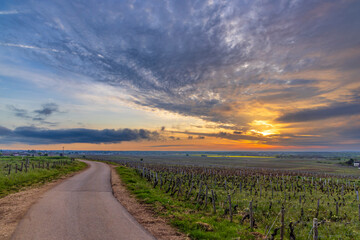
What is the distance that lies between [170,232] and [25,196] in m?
14.3

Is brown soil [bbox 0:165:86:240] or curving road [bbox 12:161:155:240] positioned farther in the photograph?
brown soil [bbox 0:165:86:240]

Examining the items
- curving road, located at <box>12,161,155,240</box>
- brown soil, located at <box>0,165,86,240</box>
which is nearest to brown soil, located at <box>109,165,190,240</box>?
curving road, located at <box>12,161,155,240</box>

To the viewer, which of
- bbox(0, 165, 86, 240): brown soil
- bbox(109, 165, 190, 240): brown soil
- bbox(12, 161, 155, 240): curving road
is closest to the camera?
bbox(12, 161, 155, 240): curving road

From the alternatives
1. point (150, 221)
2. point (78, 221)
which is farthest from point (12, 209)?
point (150, 221)

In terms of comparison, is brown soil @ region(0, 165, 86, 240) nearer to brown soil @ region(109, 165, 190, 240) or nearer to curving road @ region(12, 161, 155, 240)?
curving road @ region(12, 161, 155, 240)

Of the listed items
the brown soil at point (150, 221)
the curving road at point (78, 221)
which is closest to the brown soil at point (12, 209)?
the curving road at point (78, 221)

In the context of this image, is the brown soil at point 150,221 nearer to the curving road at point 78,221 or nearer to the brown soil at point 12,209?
the curving road at point 78,221

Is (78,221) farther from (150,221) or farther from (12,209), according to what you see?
(12,209)

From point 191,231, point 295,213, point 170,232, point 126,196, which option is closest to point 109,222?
point 170,232

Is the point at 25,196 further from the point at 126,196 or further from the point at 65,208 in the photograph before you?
the point at 126,196

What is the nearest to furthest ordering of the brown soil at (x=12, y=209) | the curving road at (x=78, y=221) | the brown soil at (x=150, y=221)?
the curving road at (x=78, y=221) → the brown soil at (x=150, y=221) → the brown soil at (x=12, y=209)

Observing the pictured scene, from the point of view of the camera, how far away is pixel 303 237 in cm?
1221

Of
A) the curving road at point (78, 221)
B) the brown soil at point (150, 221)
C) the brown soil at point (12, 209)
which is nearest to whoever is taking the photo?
the curving road at point (78, 221)

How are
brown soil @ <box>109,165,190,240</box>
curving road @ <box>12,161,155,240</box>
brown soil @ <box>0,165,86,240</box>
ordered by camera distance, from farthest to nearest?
brown soil @ <box>0,165,86,240</box> < brown soil @ <box>109,165,190,240</box> < curving road @ <box>12,161,155,240</box>
